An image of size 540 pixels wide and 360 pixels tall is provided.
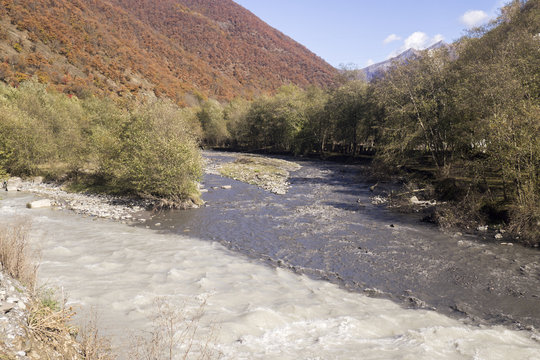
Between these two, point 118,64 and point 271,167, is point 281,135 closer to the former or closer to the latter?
point 271,167

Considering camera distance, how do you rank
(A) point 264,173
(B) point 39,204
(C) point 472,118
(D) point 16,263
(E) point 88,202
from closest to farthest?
(D) point 16,263 < (B) point 39,204 < (C) point 472,118 < (E) point 88,202 < (A) point 264,173

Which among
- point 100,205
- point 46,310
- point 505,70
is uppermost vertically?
point 505,70

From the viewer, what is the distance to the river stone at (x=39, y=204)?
2331 centimetres

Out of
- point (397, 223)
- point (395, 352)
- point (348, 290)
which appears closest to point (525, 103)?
point (397, 223)

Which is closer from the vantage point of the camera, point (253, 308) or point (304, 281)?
point (253, 308)

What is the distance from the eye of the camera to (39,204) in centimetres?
2366

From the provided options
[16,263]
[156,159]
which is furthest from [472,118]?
[16,263]

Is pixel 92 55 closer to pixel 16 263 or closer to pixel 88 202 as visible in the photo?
pixel 88 202

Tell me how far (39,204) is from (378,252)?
23.7 meters

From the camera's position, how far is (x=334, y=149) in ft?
228

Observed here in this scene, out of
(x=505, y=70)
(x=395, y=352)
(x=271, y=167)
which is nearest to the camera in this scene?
(x=395, y=352)

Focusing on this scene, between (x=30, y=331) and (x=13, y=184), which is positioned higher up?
(x=30, y=331)

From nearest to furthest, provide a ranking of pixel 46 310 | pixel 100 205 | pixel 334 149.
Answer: pixel 46 310 → pixel 100 205 → pixel 334 149

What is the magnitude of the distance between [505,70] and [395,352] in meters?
20.5
